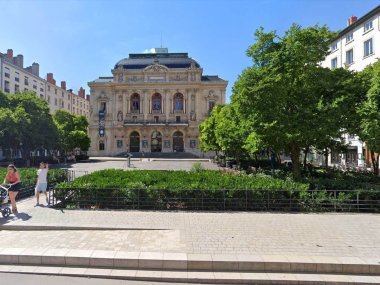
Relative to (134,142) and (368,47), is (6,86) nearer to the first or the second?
(134,142)

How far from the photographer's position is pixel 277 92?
1391cm

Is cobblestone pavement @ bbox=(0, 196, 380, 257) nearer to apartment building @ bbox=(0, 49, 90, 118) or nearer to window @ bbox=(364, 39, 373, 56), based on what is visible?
window @ bbox=(364, 39, 373, 56)

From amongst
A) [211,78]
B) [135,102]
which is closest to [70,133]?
[135,102]

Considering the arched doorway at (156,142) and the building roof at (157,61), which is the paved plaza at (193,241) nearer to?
the arched doorway at (156,142)

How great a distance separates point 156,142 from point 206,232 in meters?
69.4

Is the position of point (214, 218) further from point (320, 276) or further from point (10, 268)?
point (10, 268)

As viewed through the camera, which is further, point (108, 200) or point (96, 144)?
point (96, 144)

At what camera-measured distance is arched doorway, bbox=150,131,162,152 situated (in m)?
76.4

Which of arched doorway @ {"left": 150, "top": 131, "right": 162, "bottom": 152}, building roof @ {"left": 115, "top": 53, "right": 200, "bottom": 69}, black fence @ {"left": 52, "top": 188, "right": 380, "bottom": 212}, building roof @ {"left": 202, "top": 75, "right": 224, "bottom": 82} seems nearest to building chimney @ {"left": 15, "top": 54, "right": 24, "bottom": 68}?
building roof @ {"left": 115, "top": 53, "right": 200, "bottom": 69}

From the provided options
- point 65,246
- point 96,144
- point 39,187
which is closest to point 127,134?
point 96,144

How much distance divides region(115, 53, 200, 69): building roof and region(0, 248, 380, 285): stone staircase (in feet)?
240

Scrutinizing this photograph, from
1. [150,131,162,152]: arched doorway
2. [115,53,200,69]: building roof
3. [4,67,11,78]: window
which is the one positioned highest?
[115,53,200,69]: building roof

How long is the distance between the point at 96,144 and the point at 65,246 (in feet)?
239

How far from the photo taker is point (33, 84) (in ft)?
221
